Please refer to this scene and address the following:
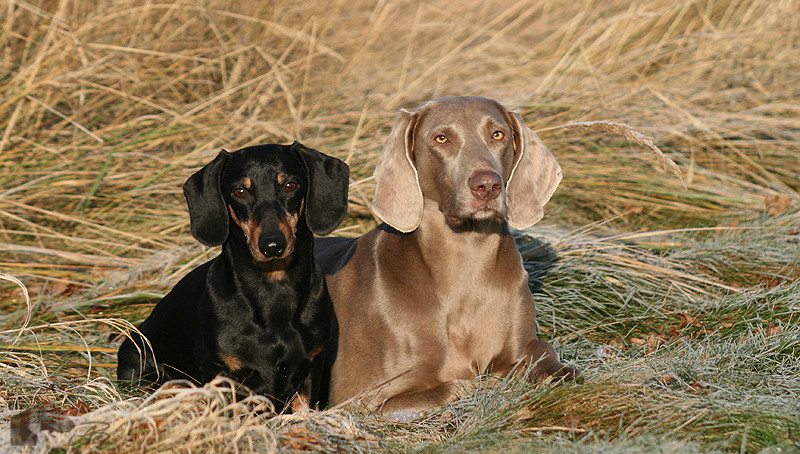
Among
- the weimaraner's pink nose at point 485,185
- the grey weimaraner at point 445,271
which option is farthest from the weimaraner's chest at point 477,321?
the weimaraner's pink nose at point 485,185

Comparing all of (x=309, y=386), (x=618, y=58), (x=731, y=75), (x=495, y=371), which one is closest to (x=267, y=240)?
(x=309, y=386)

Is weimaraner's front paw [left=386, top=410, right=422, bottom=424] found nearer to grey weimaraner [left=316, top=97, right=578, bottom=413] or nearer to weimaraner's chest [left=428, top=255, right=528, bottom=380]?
grey weimaraner [left=316, top=97, right=578, bottom=413]

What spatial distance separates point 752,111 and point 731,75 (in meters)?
0.70

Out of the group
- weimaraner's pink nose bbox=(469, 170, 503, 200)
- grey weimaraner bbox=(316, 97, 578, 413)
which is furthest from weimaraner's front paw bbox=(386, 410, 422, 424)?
weimaraner's pink nose bbox=(469, 170, 503, 200)

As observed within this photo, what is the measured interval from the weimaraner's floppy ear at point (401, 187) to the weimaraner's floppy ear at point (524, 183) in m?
0.42

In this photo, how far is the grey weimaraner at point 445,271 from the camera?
3.65 meters

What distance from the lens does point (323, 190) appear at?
12.0 feet

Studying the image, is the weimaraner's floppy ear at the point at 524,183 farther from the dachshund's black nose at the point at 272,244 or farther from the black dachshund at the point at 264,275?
the dachshund's black nose at the point at 272,244

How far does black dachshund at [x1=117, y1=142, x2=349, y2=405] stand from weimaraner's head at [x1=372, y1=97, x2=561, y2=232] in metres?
0.24

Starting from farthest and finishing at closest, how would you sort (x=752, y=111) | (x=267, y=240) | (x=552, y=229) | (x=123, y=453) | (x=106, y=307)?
(x=752, y=111) → (x=552, y=229) → (x=106, y=307) → (x=267, y=240) → (x=123, y=453)

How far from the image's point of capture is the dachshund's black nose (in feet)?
10.5

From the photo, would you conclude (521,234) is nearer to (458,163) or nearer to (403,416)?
(458,163)

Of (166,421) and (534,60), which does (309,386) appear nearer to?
(166,421)

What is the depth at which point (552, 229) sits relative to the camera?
222 inches
